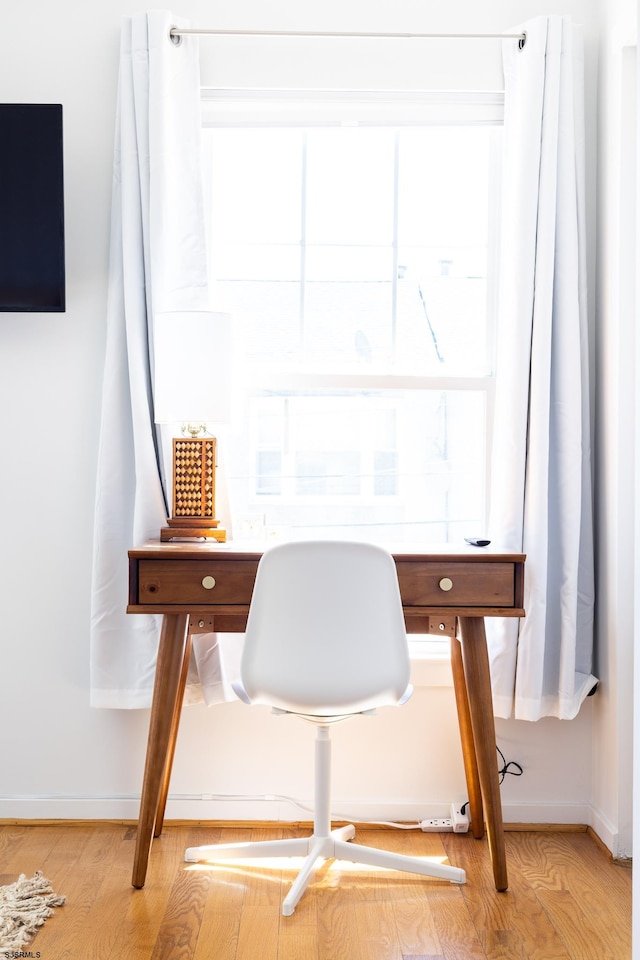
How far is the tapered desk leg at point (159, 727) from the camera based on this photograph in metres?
2.28

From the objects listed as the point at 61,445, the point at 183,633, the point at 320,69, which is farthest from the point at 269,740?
the point at 320,69

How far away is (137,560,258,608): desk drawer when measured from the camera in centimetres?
227

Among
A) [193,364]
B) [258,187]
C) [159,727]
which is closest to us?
[159,727]

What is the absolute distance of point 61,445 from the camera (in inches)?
108

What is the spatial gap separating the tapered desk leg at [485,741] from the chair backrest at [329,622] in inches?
11.5

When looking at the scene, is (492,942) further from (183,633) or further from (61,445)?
(61,445)

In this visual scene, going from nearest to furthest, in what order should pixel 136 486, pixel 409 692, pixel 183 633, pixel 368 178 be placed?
pixel 409 692 → pixel 183 633 → pixel 136 486 → pixel 368 178

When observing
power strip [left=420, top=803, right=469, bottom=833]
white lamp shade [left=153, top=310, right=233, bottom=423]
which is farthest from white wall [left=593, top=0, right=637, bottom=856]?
white lamp shade [left=153, top=310, right=233, bottom=423]

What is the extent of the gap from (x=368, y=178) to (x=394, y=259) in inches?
10.8

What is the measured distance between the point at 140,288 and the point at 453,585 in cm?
128

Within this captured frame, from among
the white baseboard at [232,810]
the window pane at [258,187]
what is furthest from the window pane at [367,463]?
the white baseboard at [232,810]

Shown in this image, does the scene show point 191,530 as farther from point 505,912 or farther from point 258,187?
point 505,912

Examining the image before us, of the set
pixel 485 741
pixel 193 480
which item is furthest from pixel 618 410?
pixel 193 480

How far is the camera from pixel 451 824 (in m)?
2.65
